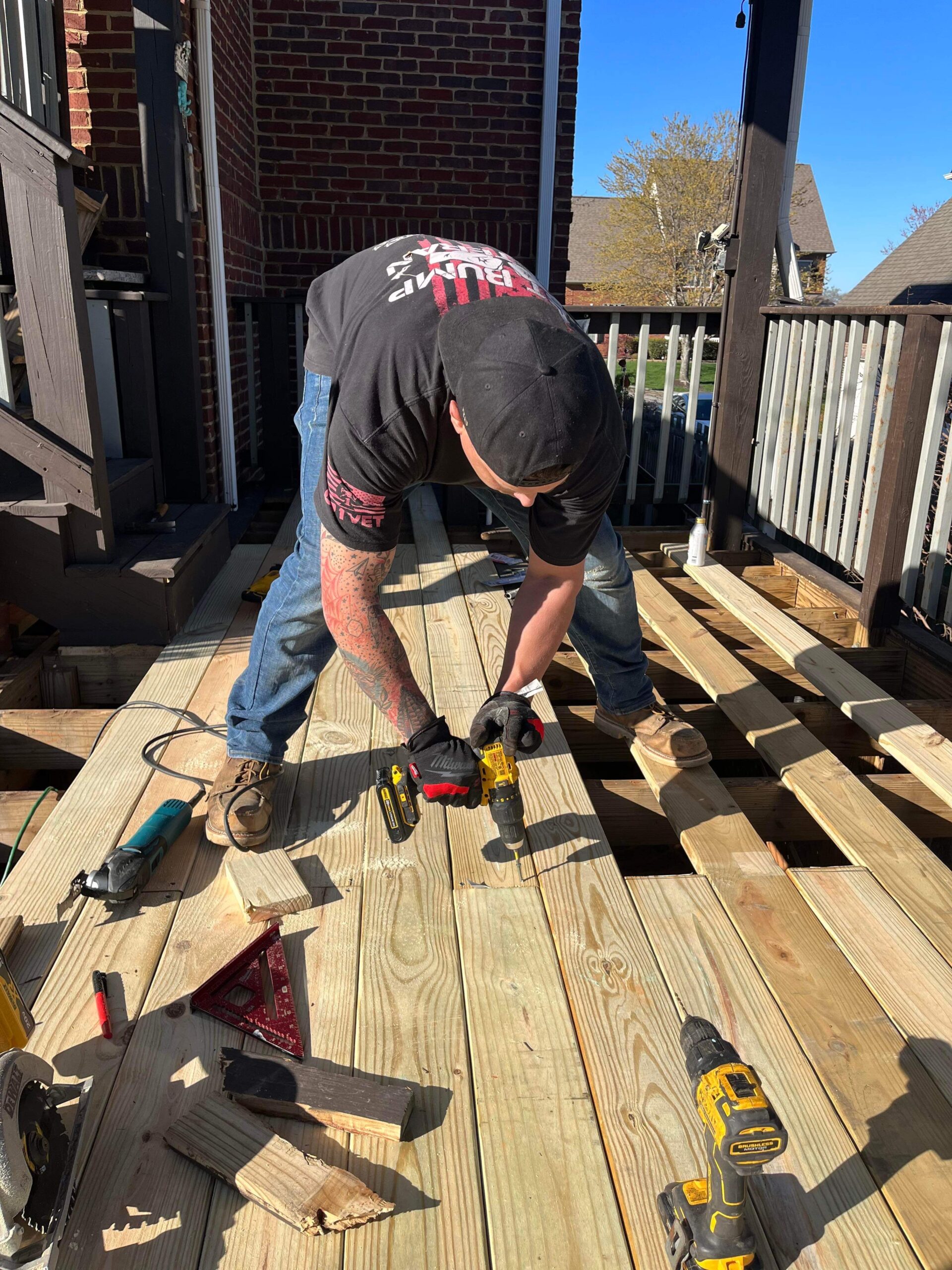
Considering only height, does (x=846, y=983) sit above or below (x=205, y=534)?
below

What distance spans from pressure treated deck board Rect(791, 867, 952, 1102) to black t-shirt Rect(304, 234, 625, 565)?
3.21 ft

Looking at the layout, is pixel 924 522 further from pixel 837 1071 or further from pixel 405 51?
pixel 405 51

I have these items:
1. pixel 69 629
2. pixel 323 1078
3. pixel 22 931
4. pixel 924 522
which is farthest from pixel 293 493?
pixel 323 1078

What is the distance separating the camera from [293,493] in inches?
248

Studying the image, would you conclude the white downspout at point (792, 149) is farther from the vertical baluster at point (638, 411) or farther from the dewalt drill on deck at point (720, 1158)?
the dewalt drill on deck at point (720, 1158)

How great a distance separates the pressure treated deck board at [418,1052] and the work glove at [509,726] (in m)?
0.39

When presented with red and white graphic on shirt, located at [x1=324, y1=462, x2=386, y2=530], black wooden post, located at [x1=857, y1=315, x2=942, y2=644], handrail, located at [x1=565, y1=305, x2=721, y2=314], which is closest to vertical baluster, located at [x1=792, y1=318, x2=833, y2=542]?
black wooden post, located at [x1=857, y1=315, x2=942, y2=644]

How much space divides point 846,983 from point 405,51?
286 inches

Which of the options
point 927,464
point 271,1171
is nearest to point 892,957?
point 271,1171

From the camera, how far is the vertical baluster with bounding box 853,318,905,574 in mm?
3770

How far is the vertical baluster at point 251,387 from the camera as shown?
6219mm

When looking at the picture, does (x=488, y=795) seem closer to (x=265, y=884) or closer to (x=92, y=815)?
(x=265, y=884)

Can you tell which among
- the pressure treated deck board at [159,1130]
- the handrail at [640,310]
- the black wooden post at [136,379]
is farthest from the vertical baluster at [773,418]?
the pressure treated deck board at [159,1130]

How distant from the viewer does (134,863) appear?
205 cm
